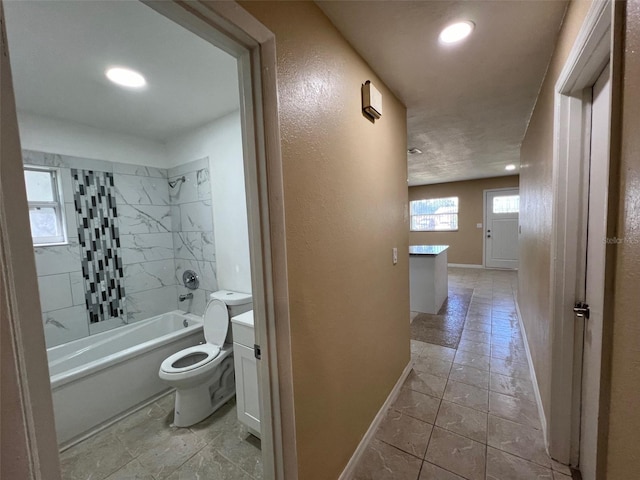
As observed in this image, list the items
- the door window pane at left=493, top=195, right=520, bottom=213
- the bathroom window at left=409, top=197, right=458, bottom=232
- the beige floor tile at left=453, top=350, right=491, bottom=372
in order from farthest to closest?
the bathroom window at left=409, top=197, right=458, bottom=232 < the door window pane at left=493, top=195, right=520, bottom=213 < the beige floor tile at left=453, top=350, right=491, bottom=372

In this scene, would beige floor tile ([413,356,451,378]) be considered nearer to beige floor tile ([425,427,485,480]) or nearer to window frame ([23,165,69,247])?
beige floor tile ([425,427,485,480])

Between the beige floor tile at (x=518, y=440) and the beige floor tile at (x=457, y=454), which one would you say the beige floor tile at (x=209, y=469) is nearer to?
the beige floor tile at (x=457, y=454)

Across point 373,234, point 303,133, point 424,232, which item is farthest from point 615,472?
point 424,232

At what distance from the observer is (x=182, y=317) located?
2.99 metres

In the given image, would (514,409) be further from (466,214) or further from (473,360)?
(466,214)

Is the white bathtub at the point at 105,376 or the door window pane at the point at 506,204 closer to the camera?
the white bathtub at the point at 105,376

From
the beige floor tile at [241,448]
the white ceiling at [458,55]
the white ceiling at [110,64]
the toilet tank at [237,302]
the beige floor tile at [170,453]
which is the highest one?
the white ceiling at [110,64]

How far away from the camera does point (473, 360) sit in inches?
102

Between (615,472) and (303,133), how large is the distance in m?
1.43

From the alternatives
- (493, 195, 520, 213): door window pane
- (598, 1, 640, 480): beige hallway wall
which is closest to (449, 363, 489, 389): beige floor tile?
(598, 1, 640, 480): beige hallway wall

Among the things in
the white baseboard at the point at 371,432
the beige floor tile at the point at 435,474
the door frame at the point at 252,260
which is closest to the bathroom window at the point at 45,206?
the door frame at the point at 252,260

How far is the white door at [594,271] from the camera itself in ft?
3.83

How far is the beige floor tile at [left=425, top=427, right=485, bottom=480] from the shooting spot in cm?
147

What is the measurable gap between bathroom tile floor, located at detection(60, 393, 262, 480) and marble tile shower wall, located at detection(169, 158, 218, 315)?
1220mm
